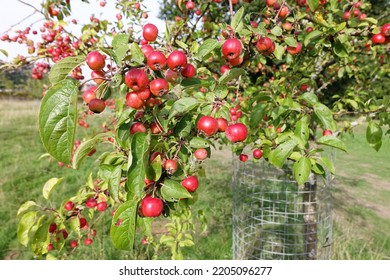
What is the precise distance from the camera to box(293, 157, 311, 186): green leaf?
1.22 m

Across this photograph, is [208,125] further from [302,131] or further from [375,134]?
[375,134]

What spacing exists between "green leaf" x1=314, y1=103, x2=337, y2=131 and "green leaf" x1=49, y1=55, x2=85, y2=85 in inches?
42.2

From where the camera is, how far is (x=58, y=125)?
780 mm

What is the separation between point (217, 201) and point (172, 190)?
4320 millimetres

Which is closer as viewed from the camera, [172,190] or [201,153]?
[172,190]

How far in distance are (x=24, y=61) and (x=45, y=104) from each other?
1.96 m

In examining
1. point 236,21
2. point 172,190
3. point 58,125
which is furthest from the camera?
point 236,21

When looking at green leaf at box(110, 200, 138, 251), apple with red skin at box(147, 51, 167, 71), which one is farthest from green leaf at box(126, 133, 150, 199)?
apple with red skin at box(147, 51, 167, 71)

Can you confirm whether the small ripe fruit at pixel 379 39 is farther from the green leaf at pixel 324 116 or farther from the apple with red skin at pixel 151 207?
the apple with red skin at pixel 151 207

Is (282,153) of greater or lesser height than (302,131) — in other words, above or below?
below

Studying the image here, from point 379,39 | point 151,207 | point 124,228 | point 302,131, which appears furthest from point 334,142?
point 124,228

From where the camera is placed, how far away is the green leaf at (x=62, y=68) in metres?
0.84

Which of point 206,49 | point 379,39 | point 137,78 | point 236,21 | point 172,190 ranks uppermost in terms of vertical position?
point 379,39

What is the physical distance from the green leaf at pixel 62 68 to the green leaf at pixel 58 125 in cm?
8
